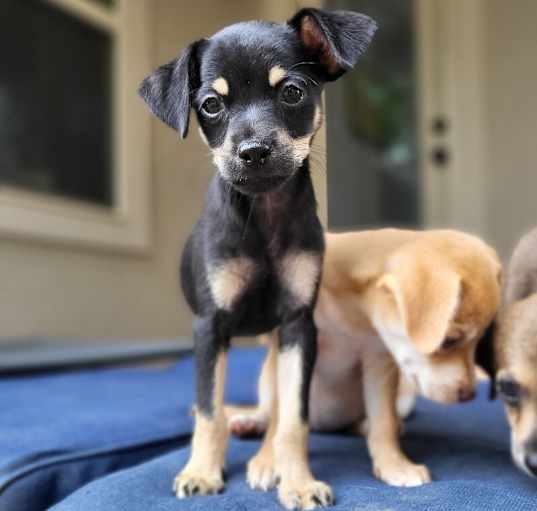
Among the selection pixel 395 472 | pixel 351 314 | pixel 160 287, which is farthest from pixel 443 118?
pixel 395 472

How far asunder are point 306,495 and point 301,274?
29 cm

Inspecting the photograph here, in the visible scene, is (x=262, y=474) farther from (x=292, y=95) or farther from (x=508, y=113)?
(x=508, y=113)

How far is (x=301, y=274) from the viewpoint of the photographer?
0.97m

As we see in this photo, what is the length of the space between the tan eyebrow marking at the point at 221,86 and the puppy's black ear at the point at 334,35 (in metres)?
0.12

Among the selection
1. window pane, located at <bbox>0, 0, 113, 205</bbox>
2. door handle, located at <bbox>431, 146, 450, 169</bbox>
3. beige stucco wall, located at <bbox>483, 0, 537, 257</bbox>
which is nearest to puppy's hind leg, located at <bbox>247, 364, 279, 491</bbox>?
window pane, located at <bbox>0, 0, 113, 205</bbox>

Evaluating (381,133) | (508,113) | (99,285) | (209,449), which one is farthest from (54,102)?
(209,449)

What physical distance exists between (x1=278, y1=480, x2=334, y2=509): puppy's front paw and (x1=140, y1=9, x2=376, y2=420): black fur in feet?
0.33

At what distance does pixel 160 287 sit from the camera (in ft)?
6.22

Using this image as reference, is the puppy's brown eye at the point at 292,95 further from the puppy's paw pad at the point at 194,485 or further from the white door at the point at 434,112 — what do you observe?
the white door at the point at 434,112

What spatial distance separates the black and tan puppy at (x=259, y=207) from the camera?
0.87 metres

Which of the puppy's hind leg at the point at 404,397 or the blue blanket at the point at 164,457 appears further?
the puppy's hind leg at the point at 404,397

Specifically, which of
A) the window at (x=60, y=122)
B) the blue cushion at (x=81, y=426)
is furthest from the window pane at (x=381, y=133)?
the window at (x=60, y=122)

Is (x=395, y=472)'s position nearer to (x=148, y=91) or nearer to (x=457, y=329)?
(x=457, y=329)

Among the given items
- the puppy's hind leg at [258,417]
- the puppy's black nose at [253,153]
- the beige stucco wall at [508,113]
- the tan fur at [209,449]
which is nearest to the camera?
the puppy's black nose at [253,153]
